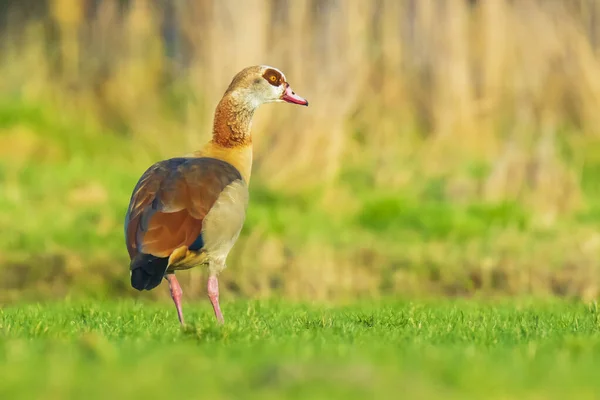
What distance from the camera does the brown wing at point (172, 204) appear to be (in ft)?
23.5

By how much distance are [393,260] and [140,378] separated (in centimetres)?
863

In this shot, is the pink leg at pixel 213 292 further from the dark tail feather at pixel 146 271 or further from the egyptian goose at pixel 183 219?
the dark tail feather at pixel 146 271

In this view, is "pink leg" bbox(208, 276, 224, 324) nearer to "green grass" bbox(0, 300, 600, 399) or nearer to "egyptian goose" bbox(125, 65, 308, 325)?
"egyptian goose" bbox(125, 65, 308, 325)

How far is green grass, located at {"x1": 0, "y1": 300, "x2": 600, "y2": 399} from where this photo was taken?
427 cm

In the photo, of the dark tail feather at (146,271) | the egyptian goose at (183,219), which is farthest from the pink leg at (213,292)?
the dark tail feather at (146,271)

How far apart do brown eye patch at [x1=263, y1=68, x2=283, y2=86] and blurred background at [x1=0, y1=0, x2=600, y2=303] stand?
3.23 meters

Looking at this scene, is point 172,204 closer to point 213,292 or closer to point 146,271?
point 146,271

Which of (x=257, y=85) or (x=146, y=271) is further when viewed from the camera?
(x=257, y=85)

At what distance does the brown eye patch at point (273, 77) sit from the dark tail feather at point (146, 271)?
250cm

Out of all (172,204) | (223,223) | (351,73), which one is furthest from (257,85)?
(351,73)

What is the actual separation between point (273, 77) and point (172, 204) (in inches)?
81.6

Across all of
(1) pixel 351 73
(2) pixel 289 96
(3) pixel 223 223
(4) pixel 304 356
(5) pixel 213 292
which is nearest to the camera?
(4) pixel 304 356

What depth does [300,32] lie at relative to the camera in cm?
1541

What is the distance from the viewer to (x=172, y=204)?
7418 millimetres
